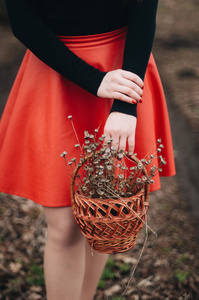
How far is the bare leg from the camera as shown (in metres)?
1.59

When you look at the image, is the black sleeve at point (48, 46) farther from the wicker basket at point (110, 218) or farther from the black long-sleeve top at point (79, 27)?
the wicker basket at point (110, 218)

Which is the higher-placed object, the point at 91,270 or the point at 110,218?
the point at 110,218

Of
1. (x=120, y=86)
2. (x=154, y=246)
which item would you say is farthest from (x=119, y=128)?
(x=154, y=246)

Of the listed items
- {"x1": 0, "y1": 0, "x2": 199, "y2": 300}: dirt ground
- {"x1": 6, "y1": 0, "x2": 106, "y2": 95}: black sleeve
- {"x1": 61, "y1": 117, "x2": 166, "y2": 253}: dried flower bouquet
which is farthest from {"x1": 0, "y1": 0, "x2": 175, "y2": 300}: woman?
{"x1": 0, "y1": 0, "x2": 199, "y2": 300}: dirt ground

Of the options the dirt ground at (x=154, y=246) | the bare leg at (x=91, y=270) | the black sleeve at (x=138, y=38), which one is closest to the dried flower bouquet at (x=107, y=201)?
the black sleeve at (x=138, y=38)

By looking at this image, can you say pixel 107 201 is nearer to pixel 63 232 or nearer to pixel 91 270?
pixel 63 232

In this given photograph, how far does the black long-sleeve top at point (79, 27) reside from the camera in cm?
117

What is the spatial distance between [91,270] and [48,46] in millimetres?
1061

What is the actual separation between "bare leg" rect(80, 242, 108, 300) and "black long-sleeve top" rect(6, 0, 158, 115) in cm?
75

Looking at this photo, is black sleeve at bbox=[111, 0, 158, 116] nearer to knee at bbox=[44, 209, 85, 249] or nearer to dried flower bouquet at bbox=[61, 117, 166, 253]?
dried flower bouquet at bbox=[61, 117, 166, 253]

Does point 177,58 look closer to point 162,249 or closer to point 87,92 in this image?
point 162,249

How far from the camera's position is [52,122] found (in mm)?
1283

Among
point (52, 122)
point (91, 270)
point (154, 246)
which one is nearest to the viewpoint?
point (52, 122)

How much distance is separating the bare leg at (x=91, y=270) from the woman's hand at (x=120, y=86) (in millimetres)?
766
